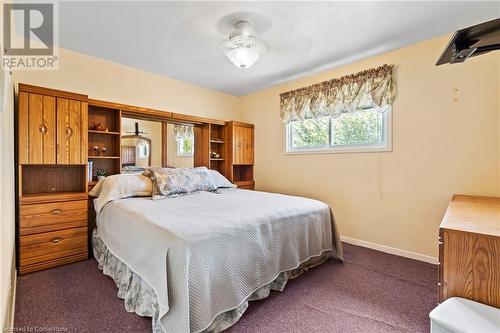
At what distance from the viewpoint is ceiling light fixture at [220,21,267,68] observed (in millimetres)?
2147

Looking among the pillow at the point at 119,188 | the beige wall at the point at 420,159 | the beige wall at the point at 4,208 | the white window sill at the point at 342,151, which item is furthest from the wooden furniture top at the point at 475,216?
the pillow at the point at 119,188

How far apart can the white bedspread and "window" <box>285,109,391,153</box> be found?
1146 millimetres

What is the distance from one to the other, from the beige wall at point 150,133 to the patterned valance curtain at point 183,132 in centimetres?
29

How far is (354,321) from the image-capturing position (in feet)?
5.40

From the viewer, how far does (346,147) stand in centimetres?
324

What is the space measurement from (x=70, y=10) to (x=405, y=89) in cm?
337

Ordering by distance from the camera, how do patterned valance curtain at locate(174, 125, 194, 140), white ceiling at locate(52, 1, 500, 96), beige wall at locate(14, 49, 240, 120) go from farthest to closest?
1. patterned valance curtain at locate(174, 125, 194, 140)
2. beige wall at locate(14, 49, 240, 120)
3. white ceiling at locate(52, 1, 500, 96)

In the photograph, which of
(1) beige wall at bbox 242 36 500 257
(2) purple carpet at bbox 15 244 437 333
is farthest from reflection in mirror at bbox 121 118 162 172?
(1) beige wall at bbox 242 36 500 257

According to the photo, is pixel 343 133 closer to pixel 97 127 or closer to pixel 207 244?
pixel 207 244

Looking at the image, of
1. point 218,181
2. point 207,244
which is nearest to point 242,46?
point 207,244

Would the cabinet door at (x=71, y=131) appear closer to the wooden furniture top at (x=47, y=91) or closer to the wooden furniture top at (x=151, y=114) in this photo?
the wooden furniture top at (x=47, y=91)

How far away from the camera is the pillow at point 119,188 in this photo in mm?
2535

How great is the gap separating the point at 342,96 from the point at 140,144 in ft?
9.18

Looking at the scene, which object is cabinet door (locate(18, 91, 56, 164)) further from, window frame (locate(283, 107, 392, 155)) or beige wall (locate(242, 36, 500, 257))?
beige wall (locate(242, 36, 500, 257))
